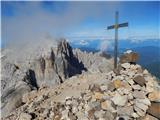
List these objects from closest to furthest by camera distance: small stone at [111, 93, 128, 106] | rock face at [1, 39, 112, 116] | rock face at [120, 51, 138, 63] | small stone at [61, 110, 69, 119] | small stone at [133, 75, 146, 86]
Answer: small stone at [111, 93, 128, 106], small stone at [61, 110, 69, 119], small stone at [133, 75, 146, 86], rock face at [120, 51, 138, 63], rock face at [1, 39, 112, 116]

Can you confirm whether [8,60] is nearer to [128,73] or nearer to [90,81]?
[90,81]

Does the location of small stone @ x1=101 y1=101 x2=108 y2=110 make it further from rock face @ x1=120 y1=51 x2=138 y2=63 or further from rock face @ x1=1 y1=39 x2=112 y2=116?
rock face @ x1=1 y1=39 x2=112 y2=116

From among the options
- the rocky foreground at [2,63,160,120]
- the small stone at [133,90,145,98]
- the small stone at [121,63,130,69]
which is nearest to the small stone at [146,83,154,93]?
the rocky foreground at [2,63,160,120]

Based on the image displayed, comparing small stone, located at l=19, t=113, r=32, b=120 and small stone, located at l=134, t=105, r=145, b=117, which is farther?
small stone, located at l=19, t=113, r=32, b=120

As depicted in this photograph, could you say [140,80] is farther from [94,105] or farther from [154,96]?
[94,105]

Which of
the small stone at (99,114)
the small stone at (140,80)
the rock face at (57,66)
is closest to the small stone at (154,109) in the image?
the small stone at (140,80)

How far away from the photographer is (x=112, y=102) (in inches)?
660

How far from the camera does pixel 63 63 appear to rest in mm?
63375

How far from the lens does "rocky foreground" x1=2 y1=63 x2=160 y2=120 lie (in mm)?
16359

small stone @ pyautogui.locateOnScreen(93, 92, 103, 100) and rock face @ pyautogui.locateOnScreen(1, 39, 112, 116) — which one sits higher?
small stone @ pyautogui.locateOnScreen(93, 92, 103, 100)

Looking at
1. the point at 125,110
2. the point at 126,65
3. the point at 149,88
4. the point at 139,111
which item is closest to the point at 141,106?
the point at 139,111

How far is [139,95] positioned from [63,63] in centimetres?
4707

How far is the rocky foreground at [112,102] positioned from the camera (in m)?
16.4

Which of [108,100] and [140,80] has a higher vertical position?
[140,80]
